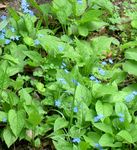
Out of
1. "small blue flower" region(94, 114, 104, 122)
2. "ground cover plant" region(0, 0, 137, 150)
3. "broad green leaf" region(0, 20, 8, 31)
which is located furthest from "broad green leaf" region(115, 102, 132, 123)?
"broad green leaf" region(0, 20, 8, 31)

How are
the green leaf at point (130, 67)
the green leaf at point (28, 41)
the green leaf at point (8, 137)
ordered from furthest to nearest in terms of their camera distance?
the green leaf at point (28, 41)
the green leaf at point (130, 67)
the green leaf at point (8, 137)

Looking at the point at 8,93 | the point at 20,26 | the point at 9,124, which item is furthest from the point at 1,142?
the point at 20,26

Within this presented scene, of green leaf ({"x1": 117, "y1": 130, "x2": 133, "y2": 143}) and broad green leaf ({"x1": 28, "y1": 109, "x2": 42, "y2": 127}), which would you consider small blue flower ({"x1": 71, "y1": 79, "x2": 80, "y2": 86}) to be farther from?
green leaf ({"x1": 117, "y1": 130, "x2": 133, "y2": 143})

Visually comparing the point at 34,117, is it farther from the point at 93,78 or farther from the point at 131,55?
the point at 131,55

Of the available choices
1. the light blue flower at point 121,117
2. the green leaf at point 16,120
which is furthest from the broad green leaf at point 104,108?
the green leaf at point 16,120

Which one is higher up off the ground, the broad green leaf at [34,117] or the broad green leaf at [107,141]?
the broad green leaf at [34,117]

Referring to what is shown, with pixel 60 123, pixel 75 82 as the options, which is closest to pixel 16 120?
pixel 60 123

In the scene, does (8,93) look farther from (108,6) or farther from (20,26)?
(108,6)

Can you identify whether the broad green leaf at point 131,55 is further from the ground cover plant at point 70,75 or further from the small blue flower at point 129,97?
the small blue flower at point 129,97
